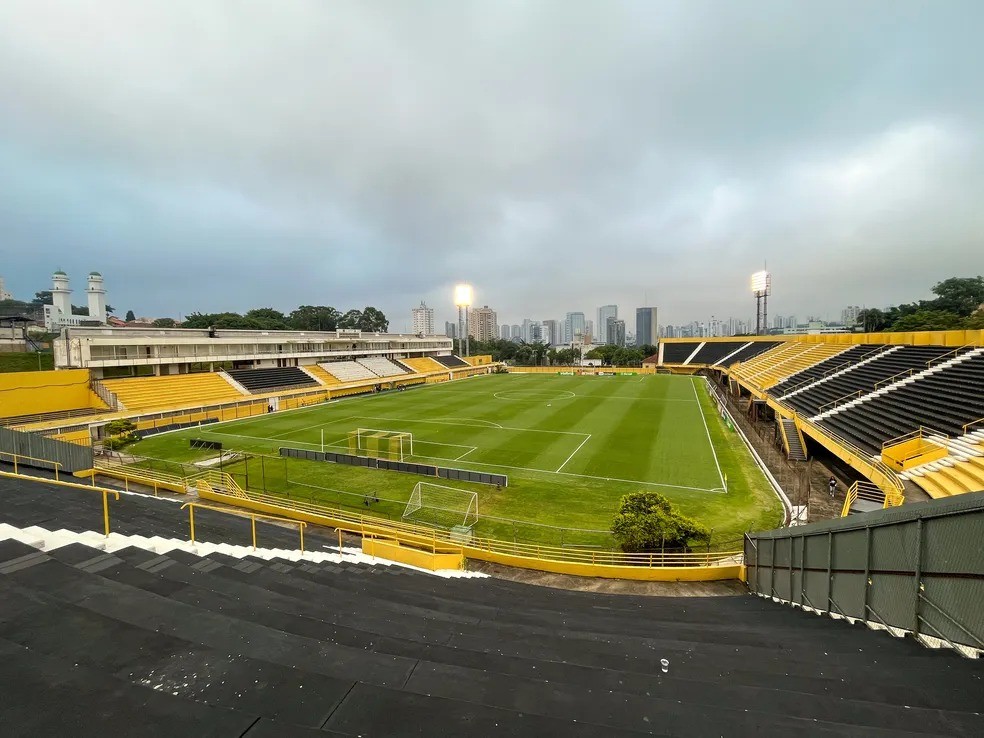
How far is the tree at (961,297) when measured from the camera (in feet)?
247

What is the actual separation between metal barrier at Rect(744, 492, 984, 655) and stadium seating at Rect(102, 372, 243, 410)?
4260 centimetres

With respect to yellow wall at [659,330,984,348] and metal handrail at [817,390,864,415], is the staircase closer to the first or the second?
metal handrail at [817,390,864,415]

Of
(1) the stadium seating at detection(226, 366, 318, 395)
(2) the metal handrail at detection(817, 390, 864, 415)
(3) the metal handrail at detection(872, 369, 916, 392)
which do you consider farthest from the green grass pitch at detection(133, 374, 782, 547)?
(3) the metal handrail at detection(872, 369, 916, 392)

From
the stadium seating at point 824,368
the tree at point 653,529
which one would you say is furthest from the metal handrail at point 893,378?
the tree at point 653,529

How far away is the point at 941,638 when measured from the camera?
434cm

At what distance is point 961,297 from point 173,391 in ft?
398

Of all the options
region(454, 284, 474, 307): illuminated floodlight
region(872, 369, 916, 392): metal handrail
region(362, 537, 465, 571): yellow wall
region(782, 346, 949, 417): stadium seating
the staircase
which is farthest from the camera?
region(454, 284, 474, 307): illuminated floodlight

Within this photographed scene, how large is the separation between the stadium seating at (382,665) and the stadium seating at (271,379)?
40860mm

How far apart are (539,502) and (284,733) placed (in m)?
16.5

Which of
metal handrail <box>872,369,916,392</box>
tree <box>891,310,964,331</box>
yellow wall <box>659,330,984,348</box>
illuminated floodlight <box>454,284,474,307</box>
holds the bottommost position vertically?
metal handrail <box>872,369,916,392</box>

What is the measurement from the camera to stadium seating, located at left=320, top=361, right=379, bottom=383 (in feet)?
184

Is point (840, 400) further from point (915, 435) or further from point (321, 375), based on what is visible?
point (321, 375)

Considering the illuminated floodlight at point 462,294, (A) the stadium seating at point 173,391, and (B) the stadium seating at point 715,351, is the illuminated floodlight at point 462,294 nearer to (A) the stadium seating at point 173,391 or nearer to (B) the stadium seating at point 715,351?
(B) the stadium seating at point 715,351

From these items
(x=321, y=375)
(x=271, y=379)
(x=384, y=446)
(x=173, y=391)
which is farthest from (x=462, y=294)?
(x=384, y=446)
